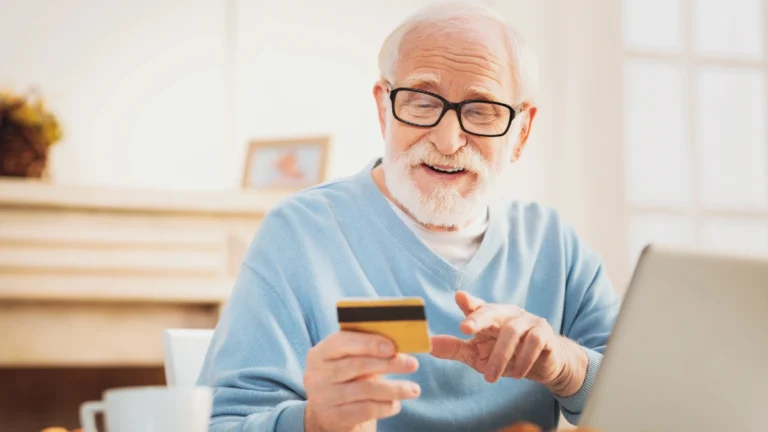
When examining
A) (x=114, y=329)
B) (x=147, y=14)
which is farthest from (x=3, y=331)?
(x=147, y=14)

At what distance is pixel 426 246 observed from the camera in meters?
1.62

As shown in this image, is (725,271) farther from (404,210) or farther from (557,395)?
(404,210)

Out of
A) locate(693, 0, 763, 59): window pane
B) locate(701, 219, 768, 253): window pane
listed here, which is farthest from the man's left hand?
locate(693, 0, 763, 59): window pane

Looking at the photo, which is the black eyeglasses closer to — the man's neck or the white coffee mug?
the man's neck

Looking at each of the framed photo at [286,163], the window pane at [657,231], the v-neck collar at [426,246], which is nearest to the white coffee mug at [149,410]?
the v-neck collar at [426,246]

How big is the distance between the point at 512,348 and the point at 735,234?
2.79 metres

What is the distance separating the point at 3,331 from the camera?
2.70m

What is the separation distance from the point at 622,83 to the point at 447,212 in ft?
7.00

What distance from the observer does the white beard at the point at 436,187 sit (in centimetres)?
162

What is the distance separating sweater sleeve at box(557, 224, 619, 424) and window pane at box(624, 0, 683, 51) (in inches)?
81.6

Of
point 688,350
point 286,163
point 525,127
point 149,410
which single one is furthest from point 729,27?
point 149,410

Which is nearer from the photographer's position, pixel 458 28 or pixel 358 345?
pixel 358 345

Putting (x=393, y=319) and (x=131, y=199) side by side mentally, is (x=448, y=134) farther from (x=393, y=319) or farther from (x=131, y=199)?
(x=131, y=199)

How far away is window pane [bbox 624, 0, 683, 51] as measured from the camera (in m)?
3.66
